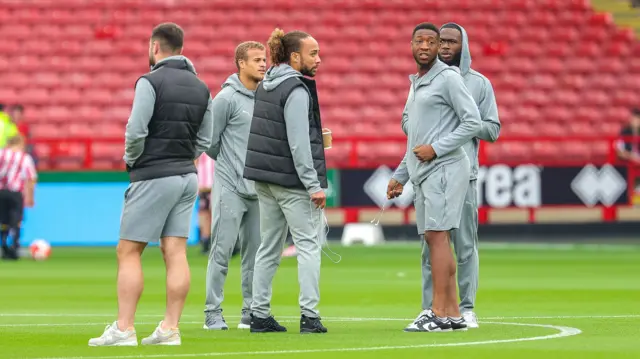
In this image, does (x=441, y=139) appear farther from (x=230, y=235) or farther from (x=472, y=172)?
(x=230, y=235)

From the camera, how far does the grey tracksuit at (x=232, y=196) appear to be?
32.8 feet

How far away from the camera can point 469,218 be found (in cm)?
988

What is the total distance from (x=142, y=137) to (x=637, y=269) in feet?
→ 33.9

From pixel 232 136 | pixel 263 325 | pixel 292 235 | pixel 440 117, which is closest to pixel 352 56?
pixel 232 136

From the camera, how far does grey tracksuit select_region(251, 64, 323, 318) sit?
8992mm

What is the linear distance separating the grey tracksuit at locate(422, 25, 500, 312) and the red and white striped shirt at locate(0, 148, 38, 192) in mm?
11320

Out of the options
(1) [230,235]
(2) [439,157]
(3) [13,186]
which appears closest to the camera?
(2) [439,157]

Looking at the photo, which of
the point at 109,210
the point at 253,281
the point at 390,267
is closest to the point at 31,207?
the point at 109,210

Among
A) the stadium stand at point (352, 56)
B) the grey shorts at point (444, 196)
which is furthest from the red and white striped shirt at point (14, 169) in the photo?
the grey shorts at point (444, 196)

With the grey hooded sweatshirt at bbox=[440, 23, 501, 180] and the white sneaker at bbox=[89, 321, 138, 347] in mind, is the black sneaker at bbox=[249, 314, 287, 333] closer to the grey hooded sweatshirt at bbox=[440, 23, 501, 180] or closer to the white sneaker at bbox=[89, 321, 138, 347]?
the white sneaker at bbox=[89, 321, 138, 347]

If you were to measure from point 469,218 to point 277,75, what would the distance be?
5.81ft

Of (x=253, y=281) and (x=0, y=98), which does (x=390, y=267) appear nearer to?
(x=253, y=281)

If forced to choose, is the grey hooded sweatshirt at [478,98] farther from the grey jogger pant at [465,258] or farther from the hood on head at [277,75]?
the hood on head at [277,75]

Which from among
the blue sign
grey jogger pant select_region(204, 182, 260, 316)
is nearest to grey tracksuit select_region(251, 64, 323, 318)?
grey jogger pant select_region(204, 182, 260, 316)
